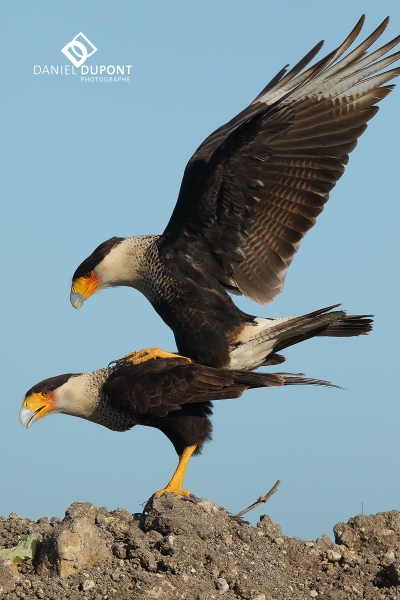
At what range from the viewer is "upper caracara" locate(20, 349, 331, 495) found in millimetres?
6047

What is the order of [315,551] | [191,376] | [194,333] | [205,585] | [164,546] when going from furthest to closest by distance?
[194,333], [191,376], [315,551], [164,546], [205,585]

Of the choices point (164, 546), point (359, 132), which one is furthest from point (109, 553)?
point (359, 132)

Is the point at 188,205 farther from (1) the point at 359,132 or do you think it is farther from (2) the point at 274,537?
(2) the point at 274,537

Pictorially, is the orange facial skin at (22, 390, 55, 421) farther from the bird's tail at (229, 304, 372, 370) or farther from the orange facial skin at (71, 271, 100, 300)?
the bird's tail at (229, 304, 372, 370)

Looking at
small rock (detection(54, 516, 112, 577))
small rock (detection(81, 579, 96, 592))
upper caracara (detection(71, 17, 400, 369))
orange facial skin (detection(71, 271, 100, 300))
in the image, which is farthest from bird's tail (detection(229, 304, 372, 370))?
small rock (detection(81, 579, 96, 592))

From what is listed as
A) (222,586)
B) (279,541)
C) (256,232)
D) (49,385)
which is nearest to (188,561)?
(222,586)

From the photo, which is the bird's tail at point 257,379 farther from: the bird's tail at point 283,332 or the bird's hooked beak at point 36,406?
the bird's hooked beak at point 36,406

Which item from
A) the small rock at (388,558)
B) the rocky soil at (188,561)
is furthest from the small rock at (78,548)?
the small rock at (388,558)

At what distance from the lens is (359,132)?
686 cm

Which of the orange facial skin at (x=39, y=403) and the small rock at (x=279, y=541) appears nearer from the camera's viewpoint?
the small rock at (x=279, y=541)

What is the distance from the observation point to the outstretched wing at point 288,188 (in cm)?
666

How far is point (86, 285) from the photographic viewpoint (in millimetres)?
7043

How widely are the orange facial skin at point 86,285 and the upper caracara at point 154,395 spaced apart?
0.75 m

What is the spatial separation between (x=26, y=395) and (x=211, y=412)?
5.14 ft
